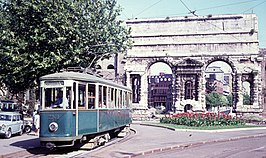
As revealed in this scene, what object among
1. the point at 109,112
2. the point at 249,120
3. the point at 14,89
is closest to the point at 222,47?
the point at 249,120

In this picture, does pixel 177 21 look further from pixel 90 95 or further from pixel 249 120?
pixel 90 95

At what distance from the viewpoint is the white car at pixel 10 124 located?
2286cm

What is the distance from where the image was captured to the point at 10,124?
2372 cm

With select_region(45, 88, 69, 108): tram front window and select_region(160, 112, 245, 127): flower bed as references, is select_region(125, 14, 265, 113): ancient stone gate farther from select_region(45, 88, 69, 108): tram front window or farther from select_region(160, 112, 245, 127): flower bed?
select_region(45, 88, 69, 108): tram front window

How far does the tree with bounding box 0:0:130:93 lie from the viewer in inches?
997

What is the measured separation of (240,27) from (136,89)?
1768 centimetres

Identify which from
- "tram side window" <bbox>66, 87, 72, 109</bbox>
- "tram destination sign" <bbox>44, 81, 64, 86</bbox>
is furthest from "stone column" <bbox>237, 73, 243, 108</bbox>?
"tram destination sign" <bbox>44, 81, 64, 86</bbox>

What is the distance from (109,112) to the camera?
1922cm

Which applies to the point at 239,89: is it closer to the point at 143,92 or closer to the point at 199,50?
the point at 199,50

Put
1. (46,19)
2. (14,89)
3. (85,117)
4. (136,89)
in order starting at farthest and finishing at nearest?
(136,89)
(14,89)
(46,19)
(85,117)

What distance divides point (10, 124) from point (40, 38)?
216 inches

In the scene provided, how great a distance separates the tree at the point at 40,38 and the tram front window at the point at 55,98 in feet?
32.7

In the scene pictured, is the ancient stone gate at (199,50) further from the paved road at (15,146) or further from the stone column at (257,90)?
the paved road at (15,146)

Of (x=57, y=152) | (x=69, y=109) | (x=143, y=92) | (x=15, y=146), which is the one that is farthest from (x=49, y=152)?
(x=143, y=92)
